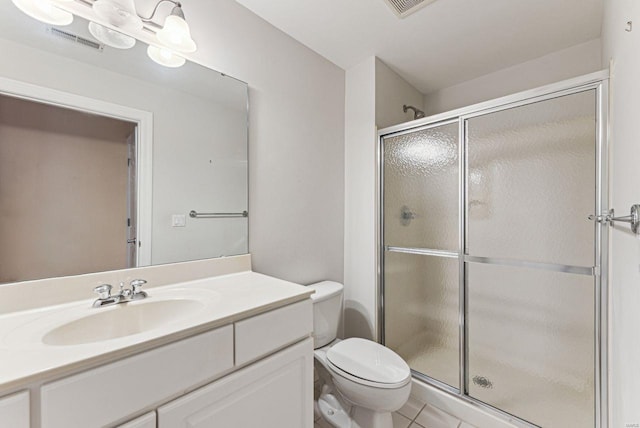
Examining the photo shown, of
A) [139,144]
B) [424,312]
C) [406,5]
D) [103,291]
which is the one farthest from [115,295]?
[406,5]

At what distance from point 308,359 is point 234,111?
1.26m

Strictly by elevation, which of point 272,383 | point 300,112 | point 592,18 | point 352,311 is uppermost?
point 592,18

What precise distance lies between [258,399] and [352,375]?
55cm

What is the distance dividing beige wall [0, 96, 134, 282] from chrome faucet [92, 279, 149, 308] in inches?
5.4

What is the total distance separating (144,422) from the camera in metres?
0.69

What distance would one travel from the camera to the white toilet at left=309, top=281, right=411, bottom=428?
4.12 ft

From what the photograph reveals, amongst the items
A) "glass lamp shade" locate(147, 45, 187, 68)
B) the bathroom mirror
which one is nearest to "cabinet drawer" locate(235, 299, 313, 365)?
the bathroom mirror

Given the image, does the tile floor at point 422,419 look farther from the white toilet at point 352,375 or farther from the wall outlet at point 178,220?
the wall outlet at point 178,220

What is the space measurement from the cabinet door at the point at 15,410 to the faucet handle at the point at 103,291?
0.44 metres

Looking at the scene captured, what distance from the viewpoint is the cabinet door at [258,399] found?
77 centimetres

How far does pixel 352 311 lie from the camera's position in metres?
2.07

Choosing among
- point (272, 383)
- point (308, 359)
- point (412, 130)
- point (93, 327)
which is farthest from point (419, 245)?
point (93, 327)

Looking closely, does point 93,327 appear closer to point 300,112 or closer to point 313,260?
point 313,260

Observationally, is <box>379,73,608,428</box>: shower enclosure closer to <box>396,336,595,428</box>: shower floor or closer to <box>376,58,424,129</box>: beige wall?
<box>396,336,595,428</box>: shower floor
